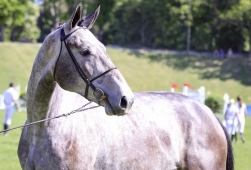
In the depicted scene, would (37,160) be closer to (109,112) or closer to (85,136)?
(85,136)

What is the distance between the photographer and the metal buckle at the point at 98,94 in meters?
4.90

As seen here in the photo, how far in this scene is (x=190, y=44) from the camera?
76.8 meters

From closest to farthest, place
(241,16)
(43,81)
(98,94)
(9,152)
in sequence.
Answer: (98,94) → (43,81) → (9,152) → (241,16)

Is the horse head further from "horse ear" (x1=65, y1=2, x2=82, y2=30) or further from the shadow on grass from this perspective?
the shadow on grass

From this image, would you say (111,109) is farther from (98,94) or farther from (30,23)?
(30,23)

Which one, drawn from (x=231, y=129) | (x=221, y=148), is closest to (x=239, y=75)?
(x=231, y=129)

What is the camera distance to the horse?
197 inches

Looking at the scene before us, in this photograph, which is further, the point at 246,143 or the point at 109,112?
the point at 246,143

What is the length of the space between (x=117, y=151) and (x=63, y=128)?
65 cm

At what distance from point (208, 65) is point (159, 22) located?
13.0 m

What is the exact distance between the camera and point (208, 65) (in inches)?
2613

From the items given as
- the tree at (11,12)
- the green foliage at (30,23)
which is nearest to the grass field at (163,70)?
the tree at (11,12)

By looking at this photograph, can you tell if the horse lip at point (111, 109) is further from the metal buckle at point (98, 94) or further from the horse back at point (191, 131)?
the horse back at point (191, 131)

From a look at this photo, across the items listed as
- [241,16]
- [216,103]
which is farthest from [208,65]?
[216,103]
